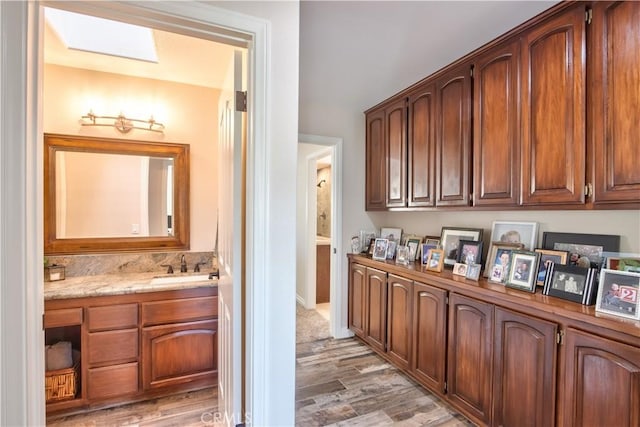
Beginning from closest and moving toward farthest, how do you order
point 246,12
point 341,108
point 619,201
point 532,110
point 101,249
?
point 246,12, point 619,201, point 532,110, point 101,249, point 341,108

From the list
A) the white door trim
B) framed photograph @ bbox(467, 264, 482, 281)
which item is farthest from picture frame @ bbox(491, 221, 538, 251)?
the white door trim

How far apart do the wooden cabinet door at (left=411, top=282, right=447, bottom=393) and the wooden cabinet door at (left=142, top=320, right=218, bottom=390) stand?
5.09ft

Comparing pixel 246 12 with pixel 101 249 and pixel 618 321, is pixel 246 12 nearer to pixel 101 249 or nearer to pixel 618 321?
pixel 618 321

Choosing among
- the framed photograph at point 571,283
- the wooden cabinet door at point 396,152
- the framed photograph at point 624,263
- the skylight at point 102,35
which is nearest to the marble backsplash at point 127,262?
the skylight at point 102,35

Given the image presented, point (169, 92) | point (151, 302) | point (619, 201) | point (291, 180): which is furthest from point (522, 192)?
point (169, 92)

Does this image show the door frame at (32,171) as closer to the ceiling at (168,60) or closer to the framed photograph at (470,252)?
the ceiling at (168,60)

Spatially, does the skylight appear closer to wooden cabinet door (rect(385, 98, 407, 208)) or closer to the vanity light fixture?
the vanity light fixture

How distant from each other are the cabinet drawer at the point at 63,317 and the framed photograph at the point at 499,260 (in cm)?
269

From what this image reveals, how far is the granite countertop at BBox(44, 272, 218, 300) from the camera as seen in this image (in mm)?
1947

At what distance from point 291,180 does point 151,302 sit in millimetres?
1576

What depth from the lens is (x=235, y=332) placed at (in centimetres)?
Result: 142

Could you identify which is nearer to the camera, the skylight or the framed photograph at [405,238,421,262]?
the skylight

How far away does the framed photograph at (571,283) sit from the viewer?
1.45m

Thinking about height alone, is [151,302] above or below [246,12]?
below
